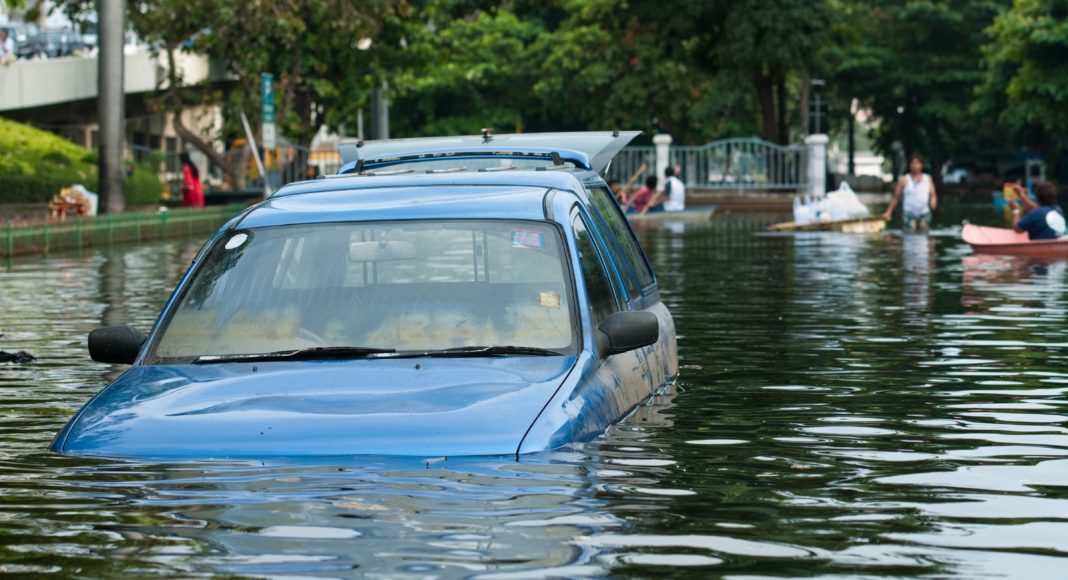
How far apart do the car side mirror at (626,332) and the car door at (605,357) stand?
0.16 ft

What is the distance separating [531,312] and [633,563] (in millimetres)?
1939

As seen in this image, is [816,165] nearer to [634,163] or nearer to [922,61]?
[634,163]

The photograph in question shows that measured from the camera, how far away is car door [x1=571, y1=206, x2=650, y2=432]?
7.57 metres

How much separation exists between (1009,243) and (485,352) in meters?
20.7

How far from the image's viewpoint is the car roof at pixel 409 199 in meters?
7.89

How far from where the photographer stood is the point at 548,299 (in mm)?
7648

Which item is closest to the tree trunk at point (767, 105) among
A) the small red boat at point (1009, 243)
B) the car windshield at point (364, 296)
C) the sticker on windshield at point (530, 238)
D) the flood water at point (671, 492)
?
the small red boat at point (1009, 243)

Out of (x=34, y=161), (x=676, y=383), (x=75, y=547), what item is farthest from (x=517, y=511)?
(x=34, y=161)

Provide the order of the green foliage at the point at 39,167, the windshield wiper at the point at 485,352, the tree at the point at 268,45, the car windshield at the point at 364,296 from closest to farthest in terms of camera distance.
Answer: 1. the windshield wiper at the point at 485,352
2. the car windshield at the point at 364,296
3. the green foliage at the point at 39,167
4. the tree at the point at 268,45

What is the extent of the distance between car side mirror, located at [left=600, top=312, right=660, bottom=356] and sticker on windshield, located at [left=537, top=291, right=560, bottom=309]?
8.0 inches

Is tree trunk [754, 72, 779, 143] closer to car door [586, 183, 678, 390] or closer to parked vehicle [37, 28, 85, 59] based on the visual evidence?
parked vehicle [37, 28, 85, 59]

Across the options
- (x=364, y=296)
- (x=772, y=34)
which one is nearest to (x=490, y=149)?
(x=364, y=296)

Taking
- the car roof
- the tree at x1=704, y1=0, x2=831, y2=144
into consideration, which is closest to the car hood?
the car roof

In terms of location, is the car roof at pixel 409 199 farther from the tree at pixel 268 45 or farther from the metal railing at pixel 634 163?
the metal railing at pixel 634 163
